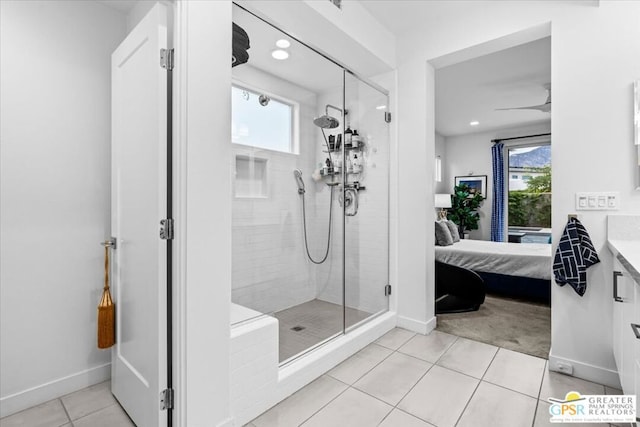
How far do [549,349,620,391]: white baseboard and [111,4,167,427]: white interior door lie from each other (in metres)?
2.37

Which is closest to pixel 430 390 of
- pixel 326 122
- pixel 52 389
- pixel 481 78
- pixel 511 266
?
pixel 326 122

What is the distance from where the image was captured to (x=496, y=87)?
4.40 m

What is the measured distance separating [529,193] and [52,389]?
7.36 metres

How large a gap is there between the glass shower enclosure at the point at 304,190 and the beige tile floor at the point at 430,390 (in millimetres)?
301

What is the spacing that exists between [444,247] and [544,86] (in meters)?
2.46

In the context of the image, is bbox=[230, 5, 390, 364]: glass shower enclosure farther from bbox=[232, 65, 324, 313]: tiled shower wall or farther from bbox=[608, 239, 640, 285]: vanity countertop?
bbox=[608, 239, 640, 285]: vanity countertop

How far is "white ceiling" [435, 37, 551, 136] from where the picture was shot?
3551mm

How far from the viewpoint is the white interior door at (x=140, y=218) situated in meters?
1.45

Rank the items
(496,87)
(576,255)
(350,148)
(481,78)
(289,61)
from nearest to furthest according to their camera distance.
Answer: (576,255)
(289,61)
(350,148)
(481,78)
(496,87)

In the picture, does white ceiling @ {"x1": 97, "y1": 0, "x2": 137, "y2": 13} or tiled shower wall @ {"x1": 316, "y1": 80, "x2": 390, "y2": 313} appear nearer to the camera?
white ceiling @ {"x1": 97, "y1": 0, "x2": 137, "y2": 13}

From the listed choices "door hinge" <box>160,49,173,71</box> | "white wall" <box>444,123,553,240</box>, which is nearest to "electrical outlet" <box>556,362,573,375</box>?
"door hinge" <box>160,49,173,71</box>

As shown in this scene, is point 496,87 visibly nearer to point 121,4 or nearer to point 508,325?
point 508,325

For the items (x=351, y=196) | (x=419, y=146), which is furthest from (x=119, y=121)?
(x=419, y=146)

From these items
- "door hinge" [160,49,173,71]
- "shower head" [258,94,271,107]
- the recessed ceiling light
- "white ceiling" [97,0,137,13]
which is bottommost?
"door hinge" [160,49,173,71]
